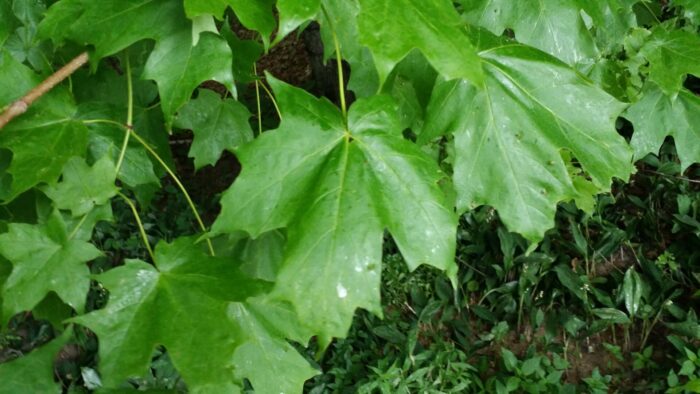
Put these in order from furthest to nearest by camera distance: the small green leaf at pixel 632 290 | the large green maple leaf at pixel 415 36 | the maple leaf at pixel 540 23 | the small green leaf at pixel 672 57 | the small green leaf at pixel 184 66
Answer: the small green leaf at pixel 632 290 → the small green leaf at pixel 672 57 → the maple leaf at pixel 540 23 → the small green leaf at pixel 184 66 → the large green maple leaf at pixel 415 36

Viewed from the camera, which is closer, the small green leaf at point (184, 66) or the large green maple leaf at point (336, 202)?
the large green maple leaf at point (336, 202)

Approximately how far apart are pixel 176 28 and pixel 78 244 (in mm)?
423

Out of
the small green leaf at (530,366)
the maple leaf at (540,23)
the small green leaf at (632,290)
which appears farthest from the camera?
the small green leaf at (632,290)

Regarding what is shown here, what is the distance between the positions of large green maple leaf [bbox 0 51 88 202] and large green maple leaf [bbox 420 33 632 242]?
0.66 metres

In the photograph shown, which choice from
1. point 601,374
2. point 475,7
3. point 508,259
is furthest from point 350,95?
point 475,7

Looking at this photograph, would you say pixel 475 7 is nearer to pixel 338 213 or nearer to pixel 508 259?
pixel 338 213

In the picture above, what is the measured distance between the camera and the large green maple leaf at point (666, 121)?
1.73 meters

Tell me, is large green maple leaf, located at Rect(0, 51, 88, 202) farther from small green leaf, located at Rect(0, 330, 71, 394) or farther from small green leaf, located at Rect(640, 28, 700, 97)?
small green leaf, located at Rect(640, 28, 700, 97)

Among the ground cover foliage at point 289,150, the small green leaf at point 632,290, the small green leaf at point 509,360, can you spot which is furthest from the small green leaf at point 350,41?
the small green leaf at point 632,290

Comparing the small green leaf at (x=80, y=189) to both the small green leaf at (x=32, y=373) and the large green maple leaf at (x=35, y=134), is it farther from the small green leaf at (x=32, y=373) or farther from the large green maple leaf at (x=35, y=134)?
the small green leaf at (x=32, y=373)

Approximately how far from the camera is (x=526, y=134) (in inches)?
50.4

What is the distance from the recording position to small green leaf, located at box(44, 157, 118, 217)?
131cm

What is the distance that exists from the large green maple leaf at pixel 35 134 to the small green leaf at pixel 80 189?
33mm

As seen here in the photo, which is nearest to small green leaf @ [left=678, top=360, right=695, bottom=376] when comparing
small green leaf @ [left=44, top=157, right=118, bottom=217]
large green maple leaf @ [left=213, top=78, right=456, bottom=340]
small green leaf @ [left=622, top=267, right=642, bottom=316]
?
small green leaf @ [left=622, top=267, right=642, bottom=316]
